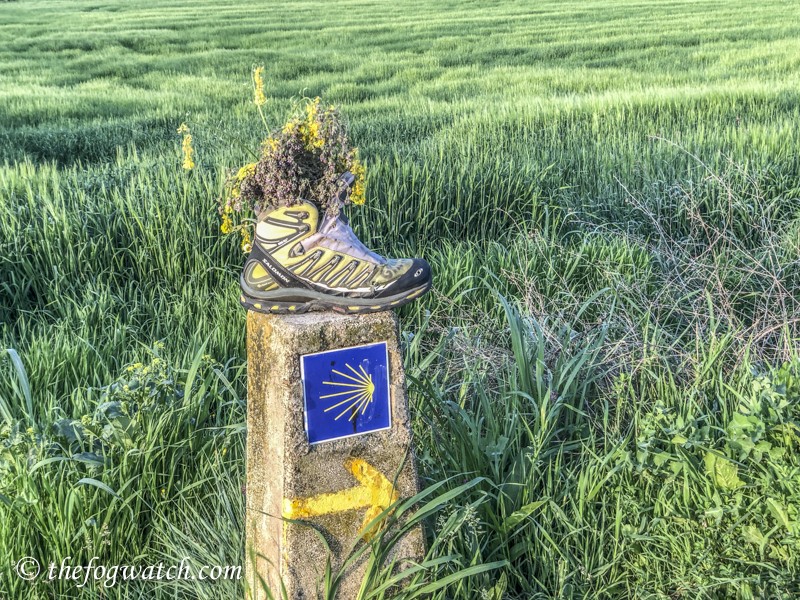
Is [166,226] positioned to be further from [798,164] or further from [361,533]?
[798,164]

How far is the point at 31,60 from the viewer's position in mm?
12906

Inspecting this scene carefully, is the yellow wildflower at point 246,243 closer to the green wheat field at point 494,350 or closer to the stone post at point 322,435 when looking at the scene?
the stone post at point 322,435

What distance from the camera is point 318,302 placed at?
168 cm

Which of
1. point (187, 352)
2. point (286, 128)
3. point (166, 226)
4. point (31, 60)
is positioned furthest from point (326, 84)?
point (286, 128)

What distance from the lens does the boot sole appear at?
5.40ft

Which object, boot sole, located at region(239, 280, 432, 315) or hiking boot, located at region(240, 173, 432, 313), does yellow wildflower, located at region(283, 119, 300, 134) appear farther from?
boot sole, located at region(239, 280, 432, 315)

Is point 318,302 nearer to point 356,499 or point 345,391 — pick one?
point 345,391

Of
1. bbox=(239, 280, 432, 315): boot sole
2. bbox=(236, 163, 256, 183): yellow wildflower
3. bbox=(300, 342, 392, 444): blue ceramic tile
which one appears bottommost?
bbox=(300, 342, 392, 444): blue ceramic tile

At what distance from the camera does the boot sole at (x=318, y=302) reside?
5.40 ft

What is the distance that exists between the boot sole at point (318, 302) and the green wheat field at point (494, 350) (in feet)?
1.44

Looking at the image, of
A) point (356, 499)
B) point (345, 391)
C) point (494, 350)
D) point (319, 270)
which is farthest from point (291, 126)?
point (494, 350)

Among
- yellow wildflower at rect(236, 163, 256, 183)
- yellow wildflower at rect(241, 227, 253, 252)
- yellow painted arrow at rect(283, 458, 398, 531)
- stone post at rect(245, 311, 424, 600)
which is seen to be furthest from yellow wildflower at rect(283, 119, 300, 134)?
yellow painted arrow at rect(283, 458, 398, 531)

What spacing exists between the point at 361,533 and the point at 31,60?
43.5 ft

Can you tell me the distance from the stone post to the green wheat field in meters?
0.08
